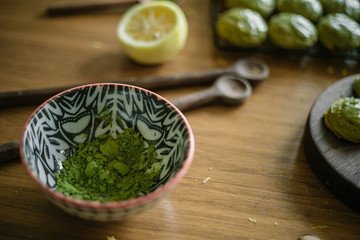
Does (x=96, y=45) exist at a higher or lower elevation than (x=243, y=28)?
lower

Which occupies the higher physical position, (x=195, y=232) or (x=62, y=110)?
(x=62, y=110)

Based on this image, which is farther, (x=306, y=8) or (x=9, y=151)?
(x=306, y=8)

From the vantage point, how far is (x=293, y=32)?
1.07m

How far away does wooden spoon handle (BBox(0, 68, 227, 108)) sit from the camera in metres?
0.90

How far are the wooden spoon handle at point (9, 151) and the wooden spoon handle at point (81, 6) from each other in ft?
2.43

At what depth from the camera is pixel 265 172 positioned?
80cm

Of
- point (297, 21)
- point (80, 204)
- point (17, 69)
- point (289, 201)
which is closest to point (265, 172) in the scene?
point (289, 201)

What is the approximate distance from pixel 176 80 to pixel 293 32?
44cm

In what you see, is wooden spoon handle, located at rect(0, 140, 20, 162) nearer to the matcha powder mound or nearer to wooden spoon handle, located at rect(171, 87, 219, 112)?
the matcha powder mound

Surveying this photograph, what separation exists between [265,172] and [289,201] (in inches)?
3.7

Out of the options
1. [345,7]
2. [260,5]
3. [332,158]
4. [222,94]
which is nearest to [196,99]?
[222,94]

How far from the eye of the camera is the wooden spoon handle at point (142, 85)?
90 centimetres

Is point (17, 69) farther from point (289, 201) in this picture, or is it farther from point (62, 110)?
point (289, 201)

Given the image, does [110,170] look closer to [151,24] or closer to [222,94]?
[222,94]
